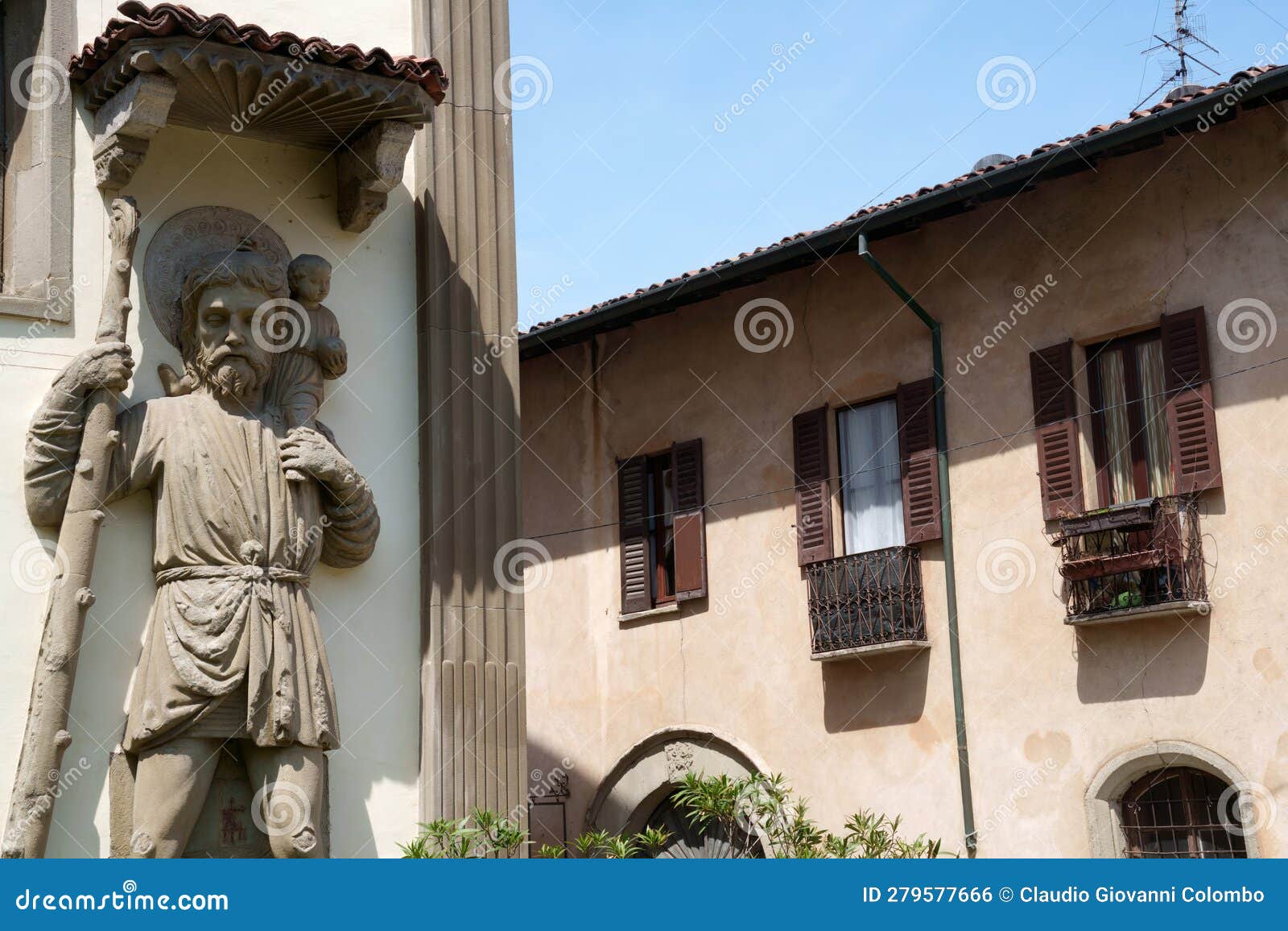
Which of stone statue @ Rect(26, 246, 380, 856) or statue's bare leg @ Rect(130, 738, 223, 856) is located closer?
statue's bare leg @ Rect(130, 738, 223, 856)

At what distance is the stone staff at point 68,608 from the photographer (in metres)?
8.42

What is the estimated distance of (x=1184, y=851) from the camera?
14859mm

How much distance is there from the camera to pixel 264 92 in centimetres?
948

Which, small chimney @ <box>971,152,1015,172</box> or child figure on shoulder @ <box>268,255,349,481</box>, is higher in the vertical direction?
small chimney @ <box>971,152,1015,172</box>

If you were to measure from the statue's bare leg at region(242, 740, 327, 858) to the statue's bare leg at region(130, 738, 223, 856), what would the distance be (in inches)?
10.0

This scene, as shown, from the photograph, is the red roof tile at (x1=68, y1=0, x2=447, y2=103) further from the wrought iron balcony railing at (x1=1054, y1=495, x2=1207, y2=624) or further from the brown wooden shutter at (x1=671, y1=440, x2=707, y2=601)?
the brown wooden shutter at (x1=671, y1=440, x2=707, y2=601)

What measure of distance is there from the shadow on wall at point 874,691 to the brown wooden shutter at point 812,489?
1075 millimetres

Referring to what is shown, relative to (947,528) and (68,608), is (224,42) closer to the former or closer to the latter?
(68,608)

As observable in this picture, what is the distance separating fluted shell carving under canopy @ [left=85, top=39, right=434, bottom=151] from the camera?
9164mm

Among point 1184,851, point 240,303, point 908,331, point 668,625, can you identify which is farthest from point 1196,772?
point 240,303
